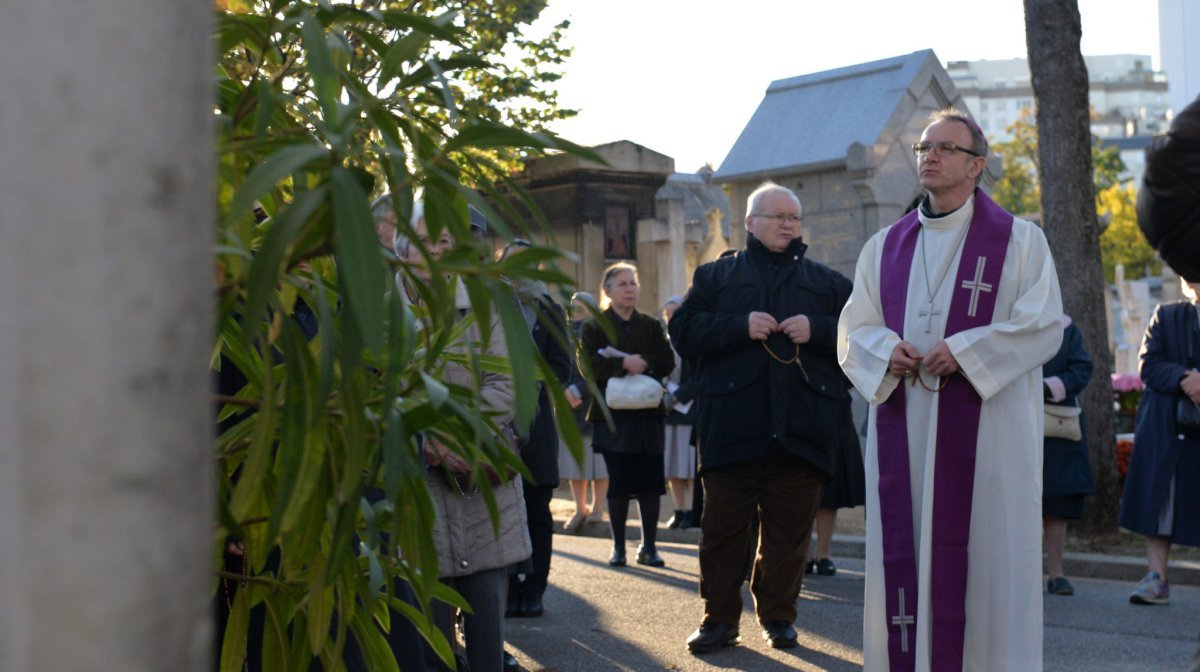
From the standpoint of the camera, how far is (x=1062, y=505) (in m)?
10.3

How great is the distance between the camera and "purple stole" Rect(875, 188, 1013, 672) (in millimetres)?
5805

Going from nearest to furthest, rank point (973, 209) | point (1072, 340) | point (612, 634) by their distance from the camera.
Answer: point (973, 209)
point (612, 634)
point (1072, 340)

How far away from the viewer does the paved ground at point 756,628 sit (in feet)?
25.7

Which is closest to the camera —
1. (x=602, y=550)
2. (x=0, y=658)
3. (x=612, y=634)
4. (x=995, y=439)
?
(x=0, y=658)

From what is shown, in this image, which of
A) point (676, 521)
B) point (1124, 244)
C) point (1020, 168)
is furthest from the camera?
point (1124, 244)

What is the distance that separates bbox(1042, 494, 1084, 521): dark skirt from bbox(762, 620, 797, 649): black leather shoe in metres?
2.91

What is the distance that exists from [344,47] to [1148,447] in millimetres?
8727

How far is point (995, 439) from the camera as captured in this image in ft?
19.2

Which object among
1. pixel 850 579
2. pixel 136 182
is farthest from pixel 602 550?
pixel 136 182

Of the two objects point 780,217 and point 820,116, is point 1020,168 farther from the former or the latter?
point 780,217

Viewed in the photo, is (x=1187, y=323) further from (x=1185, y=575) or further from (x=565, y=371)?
(x=565, y=371)

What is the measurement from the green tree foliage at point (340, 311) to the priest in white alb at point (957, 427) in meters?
3.49

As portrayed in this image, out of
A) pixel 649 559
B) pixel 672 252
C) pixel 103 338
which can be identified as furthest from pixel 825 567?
pixel 672 252

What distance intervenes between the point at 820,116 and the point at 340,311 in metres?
13.6
